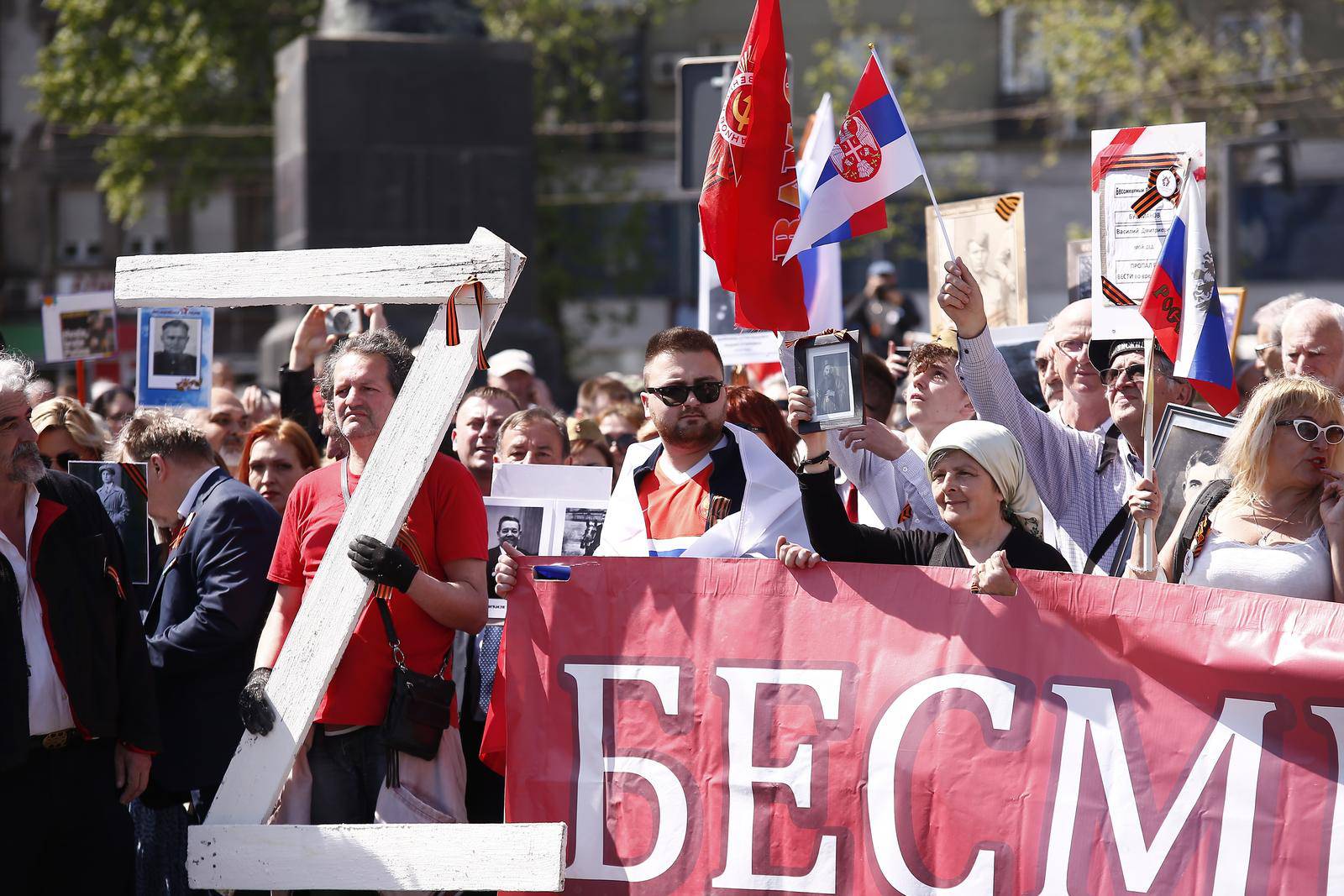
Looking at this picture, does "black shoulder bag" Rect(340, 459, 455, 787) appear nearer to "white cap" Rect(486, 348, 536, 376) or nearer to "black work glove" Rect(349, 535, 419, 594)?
"black work glove" Rect(349, 535, 419, 594)

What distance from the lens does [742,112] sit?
4648 mm

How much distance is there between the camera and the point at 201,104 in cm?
2450

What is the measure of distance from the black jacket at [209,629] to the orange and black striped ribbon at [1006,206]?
3.11 meters

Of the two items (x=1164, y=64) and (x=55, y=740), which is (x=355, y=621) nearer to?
(x=55, y=740)

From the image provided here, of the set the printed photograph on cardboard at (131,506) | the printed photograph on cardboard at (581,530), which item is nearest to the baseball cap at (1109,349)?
the printed photograph on cardboard at (581,530)

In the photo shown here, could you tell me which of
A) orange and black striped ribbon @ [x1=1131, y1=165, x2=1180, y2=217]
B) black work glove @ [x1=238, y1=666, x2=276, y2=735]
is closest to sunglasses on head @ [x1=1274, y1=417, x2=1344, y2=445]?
orange and black striped ribbon @ [x1=1131, y1=165, x2=1180, y2=217]

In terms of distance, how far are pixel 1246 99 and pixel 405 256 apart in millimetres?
21595

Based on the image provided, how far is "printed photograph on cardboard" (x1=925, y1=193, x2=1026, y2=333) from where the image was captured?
6664mm

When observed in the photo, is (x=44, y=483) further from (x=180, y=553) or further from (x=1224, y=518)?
(x=1224, y=518)

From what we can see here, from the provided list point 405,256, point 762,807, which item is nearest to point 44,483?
point 405,256

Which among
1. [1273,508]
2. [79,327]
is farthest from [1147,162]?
[79,327]

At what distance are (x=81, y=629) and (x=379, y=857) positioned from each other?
1169mm

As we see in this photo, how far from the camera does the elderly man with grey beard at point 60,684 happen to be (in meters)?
4.20

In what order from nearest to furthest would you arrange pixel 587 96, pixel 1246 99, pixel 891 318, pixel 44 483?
1. pixel 44 483
2. pixel 891 318
3. pixel 1246 99
4. pixel 587 96
